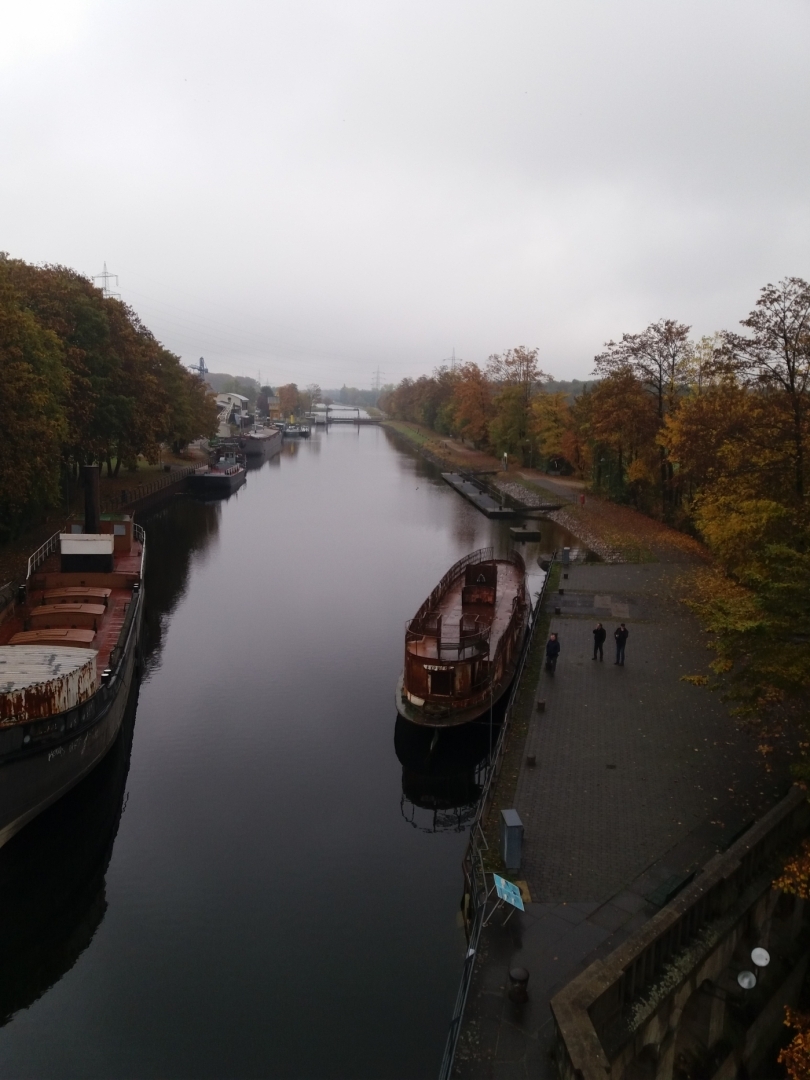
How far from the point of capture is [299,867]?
55.3 feet

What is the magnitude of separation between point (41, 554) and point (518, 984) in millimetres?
29438

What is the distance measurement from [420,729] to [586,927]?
11278 mm

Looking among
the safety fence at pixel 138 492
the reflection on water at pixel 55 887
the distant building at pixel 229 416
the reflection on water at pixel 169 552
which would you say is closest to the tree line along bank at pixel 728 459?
the reflection on water at pixel 55 887

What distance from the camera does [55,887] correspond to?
1642cm

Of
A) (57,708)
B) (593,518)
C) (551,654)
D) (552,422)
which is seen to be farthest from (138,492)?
(57,708)

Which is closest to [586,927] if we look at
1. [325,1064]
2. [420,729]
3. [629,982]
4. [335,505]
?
[629,982]

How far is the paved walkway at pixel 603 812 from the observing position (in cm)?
1108

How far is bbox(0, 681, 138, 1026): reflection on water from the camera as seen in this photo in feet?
46.9

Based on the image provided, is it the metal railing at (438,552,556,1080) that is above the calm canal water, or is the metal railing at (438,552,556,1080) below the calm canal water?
above

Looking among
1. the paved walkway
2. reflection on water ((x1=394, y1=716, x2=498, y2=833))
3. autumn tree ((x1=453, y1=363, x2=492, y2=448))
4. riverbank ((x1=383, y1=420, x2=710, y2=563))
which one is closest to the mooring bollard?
the paved walkway

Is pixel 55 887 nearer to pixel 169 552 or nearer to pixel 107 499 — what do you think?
pixel 169 552

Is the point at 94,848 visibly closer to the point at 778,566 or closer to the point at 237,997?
the point at 237,997

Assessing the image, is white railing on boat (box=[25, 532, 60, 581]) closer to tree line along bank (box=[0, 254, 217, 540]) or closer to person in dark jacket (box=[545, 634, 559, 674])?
tree line along bank (box=[0, 254, 217, 540])

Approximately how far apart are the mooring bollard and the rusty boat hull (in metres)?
10.9
